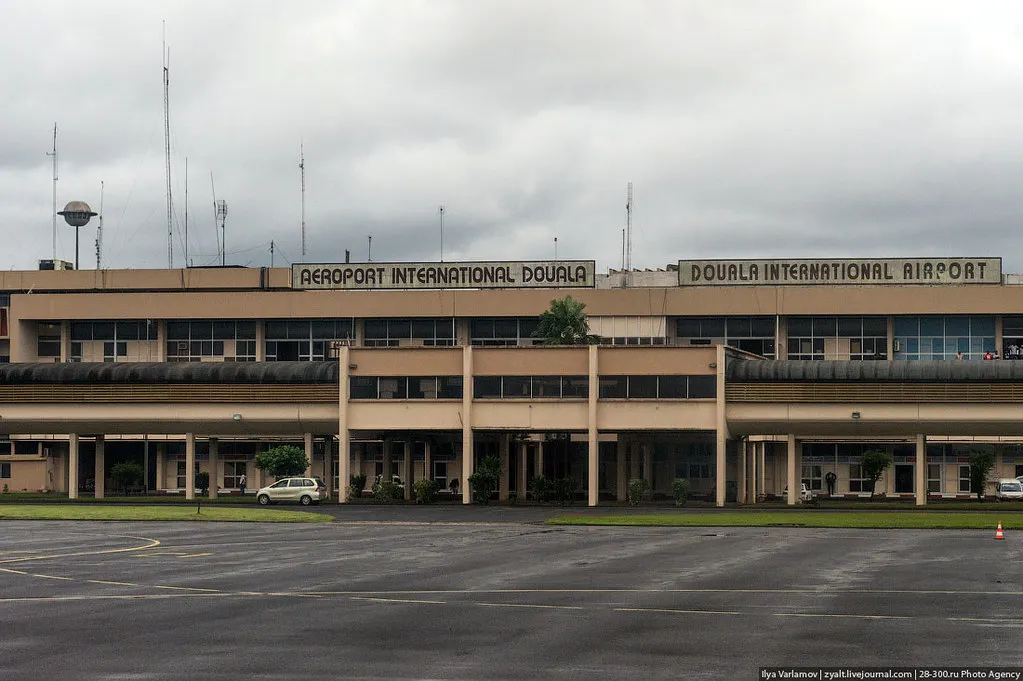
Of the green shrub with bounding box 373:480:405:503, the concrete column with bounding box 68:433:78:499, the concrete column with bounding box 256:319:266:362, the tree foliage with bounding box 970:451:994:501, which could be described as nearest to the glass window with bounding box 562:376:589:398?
the green shrub with bounding box 373:480:405:503

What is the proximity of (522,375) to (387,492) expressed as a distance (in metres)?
12.4

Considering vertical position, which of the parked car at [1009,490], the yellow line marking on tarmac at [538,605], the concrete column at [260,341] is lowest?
the parked car at [1009,490]

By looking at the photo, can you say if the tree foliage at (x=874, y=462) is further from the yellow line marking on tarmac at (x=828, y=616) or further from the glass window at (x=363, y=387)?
the yellow line marking on tarmac at (x=828, y=616)

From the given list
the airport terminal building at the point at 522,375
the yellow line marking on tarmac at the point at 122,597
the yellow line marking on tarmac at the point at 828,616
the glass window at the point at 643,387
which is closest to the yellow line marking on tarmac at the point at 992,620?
the yellow line marking on tarmac at the point at 828,616

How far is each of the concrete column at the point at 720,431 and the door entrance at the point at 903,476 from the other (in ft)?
92.3

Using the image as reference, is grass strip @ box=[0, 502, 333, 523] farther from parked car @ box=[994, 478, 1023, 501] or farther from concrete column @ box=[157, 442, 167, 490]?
parked car @ box=[994, 478, 1023, 501]

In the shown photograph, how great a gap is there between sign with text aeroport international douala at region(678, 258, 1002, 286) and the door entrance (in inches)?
588

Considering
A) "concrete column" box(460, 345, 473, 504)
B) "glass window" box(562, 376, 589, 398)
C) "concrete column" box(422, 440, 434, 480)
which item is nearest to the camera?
"glass window" box(562, 376, 589, 398)

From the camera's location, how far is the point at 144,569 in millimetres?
38156

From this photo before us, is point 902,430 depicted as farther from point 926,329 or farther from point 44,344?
point 44,344

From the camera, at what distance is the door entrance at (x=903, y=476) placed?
10438 centimetres

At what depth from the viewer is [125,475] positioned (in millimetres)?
102625

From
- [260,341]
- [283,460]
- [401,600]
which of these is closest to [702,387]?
[283,460]

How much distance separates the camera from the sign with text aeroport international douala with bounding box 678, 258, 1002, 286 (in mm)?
106375
